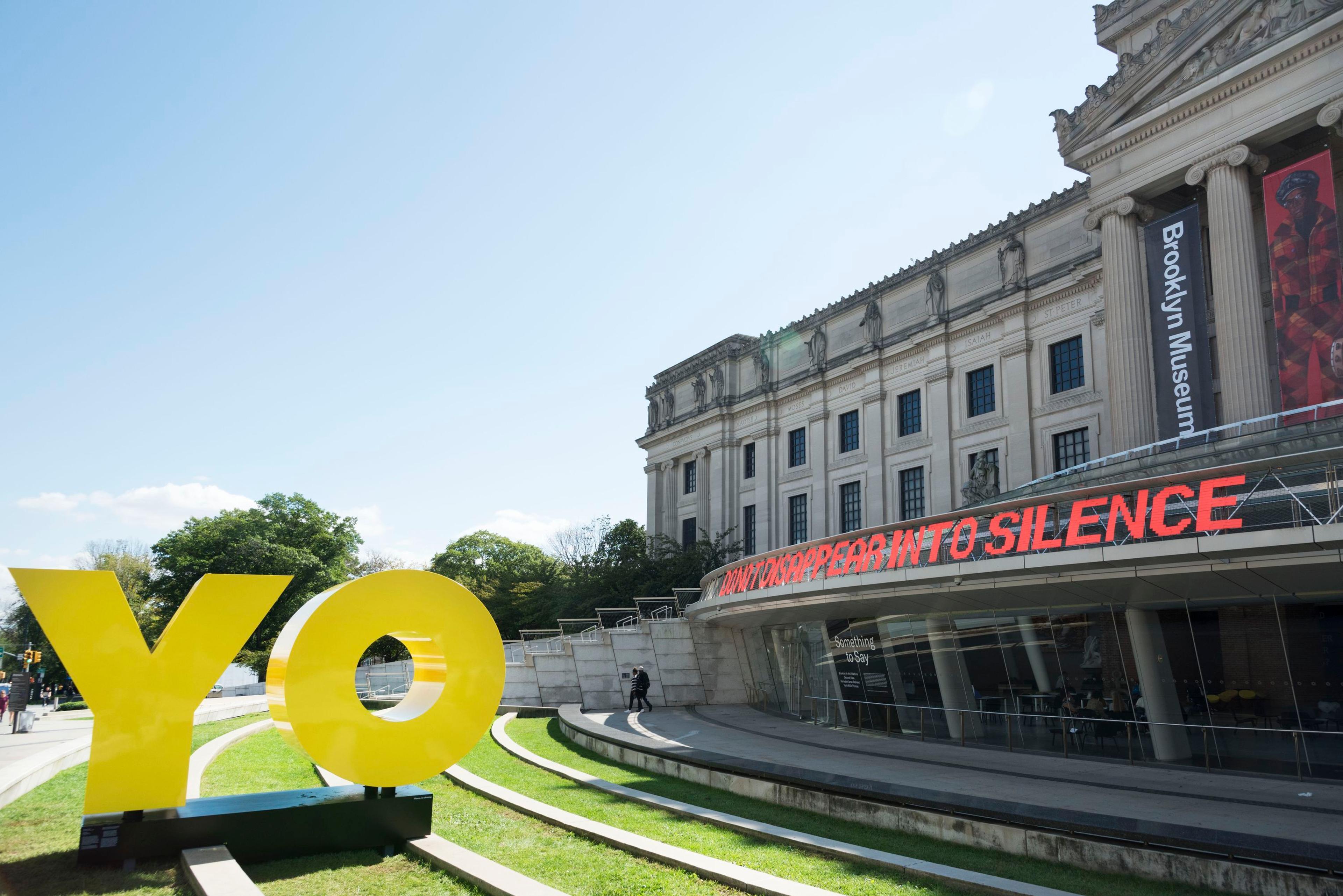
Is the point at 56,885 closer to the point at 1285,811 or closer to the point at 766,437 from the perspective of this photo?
the point at 1285,811

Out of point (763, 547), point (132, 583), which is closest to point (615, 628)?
point (763, 547)

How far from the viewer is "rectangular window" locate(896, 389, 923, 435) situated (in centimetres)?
4847

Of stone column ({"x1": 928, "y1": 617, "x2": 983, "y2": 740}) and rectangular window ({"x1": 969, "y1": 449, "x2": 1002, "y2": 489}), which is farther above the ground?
rectangular window ({"x1": 969, "y1": 449, "x2": 1002, "y2": 489})

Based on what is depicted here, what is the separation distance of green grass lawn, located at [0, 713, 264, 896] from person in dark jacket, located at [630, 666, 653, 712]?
68.7 ft

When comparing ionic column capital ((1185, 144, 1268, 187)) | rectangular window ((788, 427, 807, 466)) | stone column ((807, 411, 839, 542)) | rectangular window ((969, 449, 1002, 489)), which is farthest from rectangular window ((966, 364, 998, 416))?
ionic column capital ((1185, 144, 1268, 187))

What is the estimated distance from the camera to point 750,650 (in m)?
39.2

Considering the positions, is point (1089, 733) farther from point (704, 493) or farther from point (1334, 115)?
point (704, 493)

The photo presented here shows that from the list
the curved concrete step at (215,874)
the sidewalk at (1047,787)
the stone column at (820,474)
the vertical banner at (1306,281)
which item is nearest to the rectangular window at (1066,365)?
the vertical banner at (1306,281)

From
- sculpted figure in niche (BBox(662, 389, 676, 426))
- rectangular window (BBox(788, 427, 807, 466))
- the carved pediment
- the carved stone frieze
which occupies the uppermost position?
the carved pediment

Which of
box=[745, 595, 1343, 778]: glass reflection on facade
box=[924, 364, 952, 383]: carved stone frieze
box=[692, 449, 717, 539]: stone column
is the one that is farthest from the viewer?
box=[692, 449, 717, 539]: stone column

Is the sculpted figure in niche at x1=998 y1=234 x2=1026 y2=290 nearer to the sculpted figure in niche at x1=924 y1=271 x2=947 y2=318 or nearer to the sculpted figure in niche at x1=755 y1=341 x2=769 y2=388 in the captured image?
the sculpted figure in niche at x1=924 y1=271 x2=947 y2=318

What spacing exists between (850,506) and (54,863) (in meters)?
44.6

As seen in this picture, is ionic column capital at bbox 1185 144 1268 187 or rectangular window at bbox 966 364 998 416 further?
rectangular window at bbox 966 364 998 416

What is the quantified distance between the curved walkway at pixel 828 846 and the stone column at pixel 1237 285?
21.7 meters
